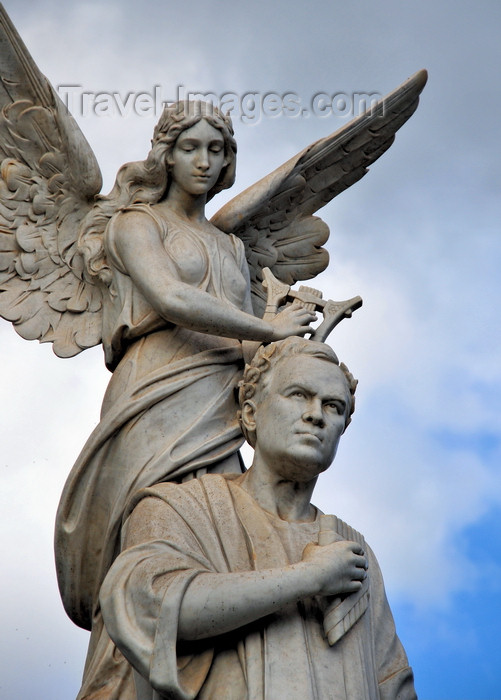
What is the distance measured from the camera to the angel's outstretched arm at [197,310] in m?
9.15

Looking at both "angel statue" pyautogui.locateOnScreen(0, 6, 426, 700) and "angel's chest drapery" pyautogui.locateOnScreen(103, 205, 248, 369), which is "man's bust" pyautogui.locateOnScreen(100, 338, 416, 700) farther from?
"angel's chest drapery" pyautogui.locateOnScreen(103, 205, 248, 369)

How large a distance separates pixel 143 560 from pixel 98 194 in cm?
272

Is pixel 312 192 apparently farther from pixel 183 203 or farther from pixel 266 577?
pixel 266 577

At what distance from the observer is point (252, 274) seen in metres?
10.4

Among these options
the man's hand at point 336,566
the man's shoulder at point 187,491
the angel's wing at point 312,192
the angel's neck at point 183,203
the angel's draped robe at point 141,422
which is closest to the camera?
the man's hand at point 336,566

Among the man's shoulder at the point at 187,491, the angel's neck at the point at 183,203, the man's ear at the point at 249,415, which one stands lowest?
the man's shoulder at the point at 187,491

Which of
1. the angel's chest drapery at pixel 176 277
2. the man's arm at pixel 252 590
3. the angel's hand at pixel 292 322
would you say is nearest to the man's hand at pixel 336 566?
the man's arm at pixel 252 590

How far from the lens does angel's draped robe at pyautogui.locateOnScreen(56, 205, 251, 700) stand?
9008 mm

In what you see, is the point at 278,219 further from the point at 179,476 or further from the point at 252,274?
the point at 179,476

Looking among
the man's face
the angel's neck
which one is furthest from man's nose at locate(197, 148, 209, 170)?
the man's face

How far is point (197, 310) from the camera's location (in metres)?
9.14

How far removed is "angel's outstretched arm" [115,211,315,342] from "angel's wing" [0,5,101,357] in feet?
2.25

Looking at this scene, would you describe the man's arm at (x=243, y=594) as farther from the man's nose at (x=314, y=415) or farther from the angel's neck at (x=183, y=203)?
the angel's neck at (x=183, y=203)

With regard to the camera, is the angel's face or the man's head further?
the angel's face
